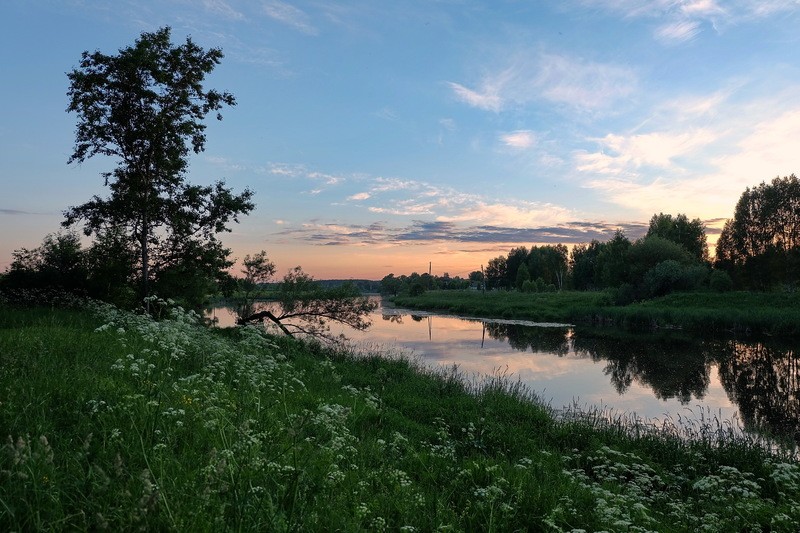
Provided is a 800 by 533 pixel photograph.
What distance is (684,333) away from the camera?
3638 centimetres

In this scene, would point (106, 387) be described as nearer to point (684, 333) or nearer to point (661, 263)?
point (684, 333)

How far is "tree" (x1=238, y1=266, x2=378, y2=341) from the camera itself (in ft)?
63.8

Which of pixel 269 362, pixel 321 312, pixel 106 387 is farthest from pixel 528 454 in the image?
pixel 321 312

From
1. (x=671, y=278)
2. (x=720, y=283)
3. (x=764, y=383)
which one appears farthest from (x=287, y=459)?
(x=671, y=278)

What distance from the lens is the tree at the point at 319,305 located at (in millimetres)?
19453

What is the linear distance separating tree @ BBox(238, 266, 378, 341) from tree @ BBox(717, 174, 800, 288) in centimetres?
5258

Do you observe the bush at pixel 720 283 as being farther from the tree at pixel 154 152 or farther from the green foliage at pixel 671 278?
the tree at pixel 154 152

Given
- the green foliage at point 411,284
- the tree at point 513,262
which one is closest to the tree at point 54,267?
the green foliage at point 411,284

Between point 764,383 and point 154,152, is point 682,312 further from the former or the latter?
point 154,152

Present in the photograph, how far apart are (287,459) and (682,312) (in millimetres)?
43845

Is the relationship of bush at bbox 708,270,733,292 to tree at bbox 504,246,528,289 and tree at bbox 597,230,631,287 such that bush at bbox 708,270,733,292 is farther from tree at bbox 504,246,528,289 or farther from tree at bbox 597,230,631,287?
tree at bbox 504,246,528,289

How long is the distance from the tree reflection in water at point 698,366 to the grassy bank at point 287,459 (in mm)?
5590

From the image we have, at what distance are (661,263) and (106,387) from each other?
198 ft

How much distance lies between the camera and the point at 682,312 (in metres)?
40.7
